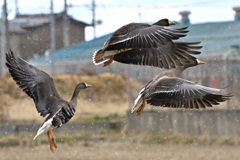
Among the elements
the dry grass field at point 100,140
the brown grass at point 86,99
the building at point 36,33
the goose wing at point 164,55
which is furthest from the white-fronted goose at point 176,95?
the building at point 36,33

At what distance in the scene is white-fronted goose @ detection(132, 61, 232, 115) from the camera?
9.41 m

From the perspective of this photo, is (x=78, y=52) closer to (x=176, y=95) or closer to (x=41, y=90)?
(x=41, y=90)

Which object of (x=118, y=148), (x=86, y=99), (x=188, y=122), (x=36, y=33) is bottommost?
(x=36, y=33)

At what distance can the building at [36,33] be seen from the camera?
41.7m

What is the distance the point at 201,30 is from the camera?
76.0 feet

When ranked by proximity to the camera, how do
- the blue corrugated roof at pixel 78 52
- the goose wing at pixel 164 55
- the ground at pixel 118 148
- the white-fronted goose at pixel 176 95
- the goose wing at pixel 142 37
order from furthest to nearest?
the blue corrugated roof at pixel 78 52
the ground at pixel 118 148
the white-fronted goose at pixel 176 95
the goose wing at pixel 164 55
the goose wing at pixel 142 37

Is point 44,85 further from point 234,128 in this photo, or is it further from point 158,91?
point 234,128

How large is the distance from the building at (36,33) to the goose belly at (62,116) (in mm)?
30129

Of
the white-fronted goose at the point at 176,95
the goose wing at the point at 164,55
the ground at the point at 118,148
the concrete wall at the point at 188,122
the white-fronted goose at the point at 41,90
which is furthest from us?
the concrete wall at the point at 188,122

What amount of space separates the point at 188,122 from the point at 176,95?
10.8 meters

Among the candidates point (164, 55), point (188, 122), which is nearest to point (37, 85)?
point (164, 55)

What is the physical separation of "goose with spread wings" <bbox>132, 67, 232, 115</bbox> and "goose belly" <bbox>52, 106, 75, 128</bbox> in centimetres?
83

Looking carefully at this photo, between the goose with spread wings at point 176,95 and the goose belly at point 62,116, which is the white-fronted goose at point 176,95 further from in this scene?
the goose belly at point 62,116

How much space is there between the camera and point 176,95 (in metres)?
9.43
